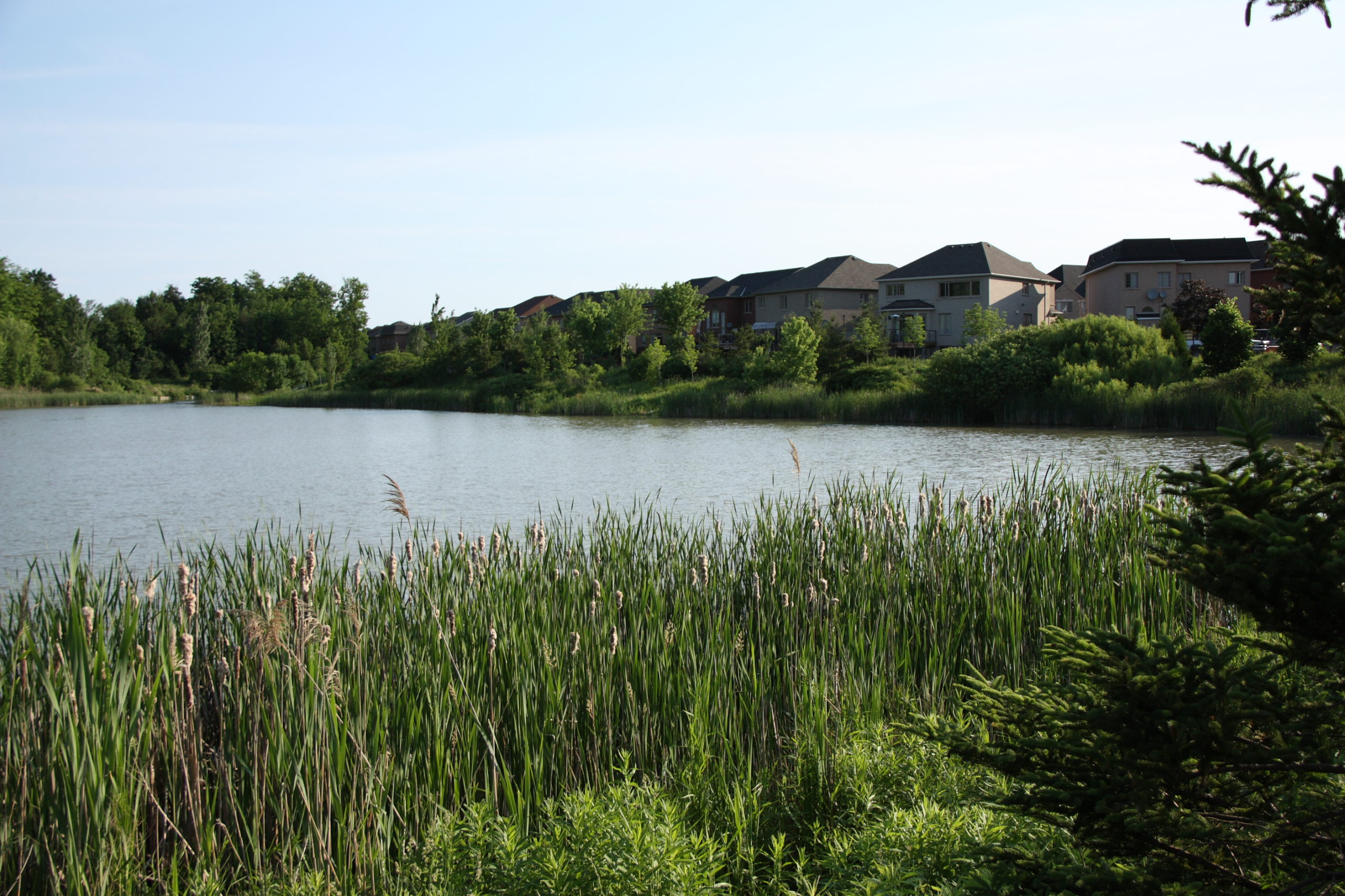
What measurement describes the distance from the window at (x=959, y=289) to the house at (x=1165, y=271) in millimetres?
7964

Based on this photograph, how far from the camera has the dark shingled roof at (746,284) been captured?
7319 centimetres

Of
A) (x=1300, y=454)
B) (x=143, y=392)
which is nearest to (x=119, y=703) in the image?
(x=1300, y=454)

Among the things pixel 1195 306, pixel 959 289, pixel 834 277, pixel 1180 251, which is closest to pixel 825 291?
pixel 834 277

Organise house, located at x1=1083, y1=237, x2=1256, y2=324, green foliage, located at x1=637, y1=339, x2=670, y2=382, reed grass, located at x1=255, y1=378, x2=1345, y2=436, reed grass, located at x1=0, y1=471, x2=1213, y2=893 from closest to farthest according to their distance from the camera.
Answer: reed grass, located at x1=0, y1=471, x2=1213, y2=893 < reed grass, located at x1=255, y1=378, x2=1345, y2=436 < green foliage, located at x1=637, y1=339, x2=670, y2=382 < house, located at x1=1083, y1=237, x2=1256, y2=324

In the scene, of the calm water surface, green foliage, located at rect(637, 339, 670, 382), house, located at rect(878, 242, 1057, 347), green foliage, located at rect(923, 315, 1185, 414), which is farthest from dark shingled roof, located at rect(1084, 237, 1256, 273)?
the calm water surface

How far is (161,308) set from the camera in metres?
92.9

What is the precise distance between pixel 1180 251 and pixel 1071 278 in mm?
26296

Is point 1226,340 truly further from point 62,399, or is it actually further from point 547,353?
point 62,399

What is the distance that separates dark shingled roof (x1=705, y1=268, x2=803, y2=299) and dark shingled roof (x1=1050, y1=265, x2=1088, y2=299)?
23840mm

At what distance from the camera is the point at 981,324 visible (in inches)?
1949

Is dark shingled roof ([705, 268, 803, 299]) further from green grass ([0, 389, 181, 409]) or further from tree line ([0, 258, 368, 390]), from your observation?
green grass ([0, 389, 181, 409])

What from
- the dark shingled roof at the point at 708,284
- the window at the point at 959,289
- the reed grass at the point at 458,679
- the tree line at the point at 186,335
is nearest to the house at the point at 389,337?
the tree line at the point at 186,335

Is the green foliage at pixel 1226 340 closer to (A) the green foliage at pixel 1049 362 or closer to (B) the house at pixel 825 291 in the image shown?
(A) the green foliage at pixel 1049 362

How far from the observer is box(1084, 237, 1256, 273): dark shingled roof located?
57969 millimetres
